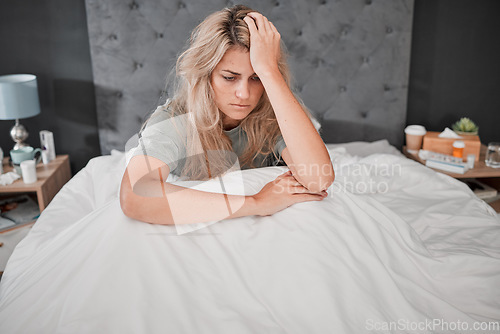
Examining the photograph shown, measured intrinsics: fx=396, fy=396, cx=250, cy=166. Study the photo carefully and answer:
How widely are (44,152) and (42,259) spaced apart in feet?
4.52

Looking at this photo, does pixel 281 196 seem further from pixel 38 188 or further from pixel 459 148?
pixel 459 148

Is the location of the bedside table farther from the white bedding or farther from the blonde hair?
the blonde hair

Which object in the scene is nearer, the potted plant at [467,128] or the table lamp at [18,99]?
the table lamp at [18,99]

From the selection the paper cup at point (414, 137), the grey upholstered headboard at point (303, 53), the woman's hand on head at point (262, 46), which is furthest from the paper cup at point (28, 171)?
the paper cup at point (414, 137)

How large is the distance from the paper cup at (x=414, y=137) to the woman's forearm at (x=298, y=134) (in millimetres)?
1439

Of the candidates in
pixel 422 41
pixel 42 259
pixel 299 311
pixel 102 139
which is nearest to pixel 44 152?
pixel 102 139

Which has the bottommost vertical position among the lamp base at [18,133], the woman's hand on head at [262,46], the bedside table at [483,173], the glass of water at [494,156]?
the bedside table at [483,173]

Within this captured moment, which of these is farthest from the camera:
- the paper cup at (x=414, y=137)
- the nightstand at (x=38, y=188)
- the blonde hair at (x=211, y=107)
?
the paper cup at (x=414, y=137)

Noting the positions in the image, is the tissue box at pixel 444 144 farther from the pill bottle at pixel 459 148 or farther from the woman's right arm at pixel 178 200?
the woman's right arm at pixel 178 200

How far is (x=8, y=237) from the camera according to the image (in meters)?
1.89

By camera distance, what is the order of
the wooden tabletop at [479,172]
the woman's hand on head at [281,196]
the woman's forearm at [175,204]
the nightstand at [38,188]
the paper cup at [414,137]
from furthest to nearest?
the paper cup at [414,137] < the wooden tabletop at [479,172] < the nightstand at [38,188] < the woman's hand on head at [281,196] < the woman's forearm at [175,204]

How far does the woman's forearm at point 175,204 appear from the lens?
3.61ft

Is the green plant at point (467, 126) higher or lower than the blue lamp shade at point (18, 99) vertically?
lower

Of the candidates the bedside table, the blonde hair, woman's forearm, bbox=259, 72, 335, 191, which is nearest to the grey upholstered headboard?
the bedside table
